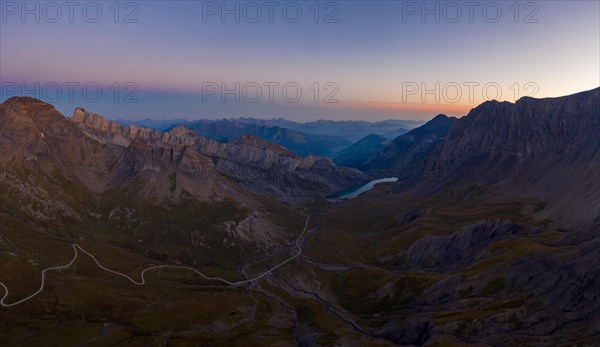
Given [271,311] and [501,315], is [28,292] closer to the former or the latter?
[271,311]

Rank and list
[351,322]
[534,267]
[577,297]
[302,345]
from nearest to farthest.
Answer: [577,297] < [302,345] < [534,267] < [351,322]

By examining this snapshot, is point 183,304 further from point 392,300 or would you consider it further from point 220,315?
point 392,300

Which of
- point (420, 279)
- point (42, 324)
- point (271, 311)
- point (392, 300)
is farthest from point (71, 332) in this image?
point (420, 279)

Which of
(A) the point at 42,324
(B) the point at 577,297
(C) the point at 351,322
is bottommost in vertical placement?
(C) the point at 351,322

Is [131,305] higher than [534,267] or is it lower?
lower

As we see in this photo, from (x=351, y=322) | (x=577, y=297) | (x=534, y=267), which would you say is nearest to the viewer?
(x=577, y=297)

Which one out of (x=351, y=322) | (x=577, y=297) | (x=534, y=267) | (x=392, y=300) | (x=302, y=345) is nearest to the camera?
(x=577, y=297)

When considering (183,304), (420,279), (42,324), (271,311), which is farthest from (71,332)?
(420,279)

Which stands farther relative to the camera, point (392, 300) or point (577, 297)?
point (392, 300)

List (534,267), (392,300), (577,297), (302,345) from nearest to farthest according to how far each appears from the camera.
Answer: (577,297) < (302,345) < (534,267) < (392,300)
